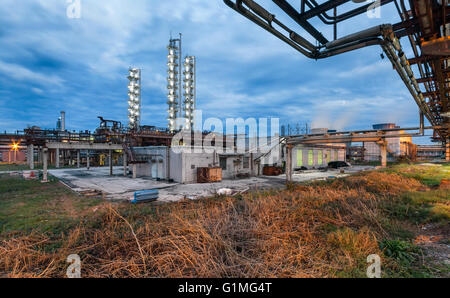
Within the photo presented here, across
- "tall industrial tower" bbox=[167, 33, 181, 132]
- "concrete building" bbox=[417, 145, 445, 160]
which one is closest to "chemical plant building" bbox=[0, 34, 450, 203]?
"tall industrial tower" bbox=[167, 33, 181, 132]

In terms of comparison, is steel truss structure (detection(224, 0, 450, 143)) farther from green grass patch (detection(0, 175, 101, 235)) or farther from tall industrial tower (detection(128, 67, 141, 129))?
tall industrial tower (detection(128, 67, 141, 129))

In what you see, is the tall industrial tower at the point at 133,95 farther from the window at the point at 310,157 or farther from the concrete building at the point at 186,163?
the window at the point at 310,157

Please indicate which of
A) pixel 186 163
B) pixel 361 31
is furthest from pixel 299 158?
pixel 361 31

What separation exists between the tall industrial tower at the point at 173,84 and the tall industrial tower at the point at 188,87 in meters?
1.63

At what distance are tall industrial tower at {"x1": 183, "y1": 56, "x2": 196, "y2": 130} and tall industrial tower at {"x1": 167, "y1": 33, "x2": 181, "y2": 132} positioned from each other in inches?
64.2

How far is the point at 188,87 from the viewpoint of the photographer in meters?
45.2

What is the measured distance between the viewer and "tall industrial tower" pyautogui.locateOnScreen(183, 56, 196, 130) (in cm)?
4534

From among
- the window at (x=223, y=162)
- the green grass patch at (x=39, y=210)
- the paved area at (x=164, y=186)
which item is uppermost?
the window at (x=223, y=162)

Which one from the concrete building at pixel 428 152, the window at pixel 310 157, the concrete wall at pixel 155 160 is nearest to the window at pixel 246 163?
the concrete wall at pixel 155 160

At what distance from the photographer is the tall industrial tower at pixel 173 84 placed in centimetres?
4347

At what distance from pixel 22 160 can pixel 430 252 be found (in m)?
70.3

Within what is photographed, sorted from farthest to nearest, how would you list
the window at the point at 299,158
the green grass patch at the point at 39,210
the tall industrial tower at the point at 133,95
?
1. the tall industrial tower at the point at 133,95
2. the window at the point at 299,158
3. the green grass patch at the point at 39,210
